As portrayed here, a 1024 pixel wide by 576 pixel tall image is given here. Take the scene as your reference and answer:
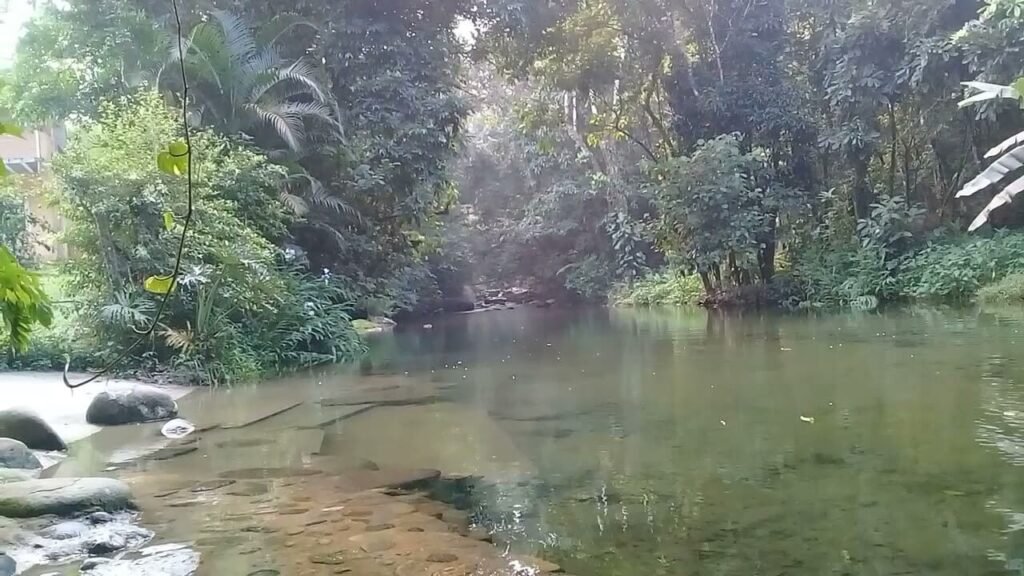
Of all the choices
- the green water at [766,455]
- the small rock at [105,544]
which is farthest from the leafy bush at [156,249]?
the small rock at [105,544]

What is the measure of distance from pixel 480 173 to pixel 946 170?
1587cm

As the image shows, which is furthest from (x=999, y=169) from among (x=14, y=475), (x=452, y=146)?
(x=452, y=146)

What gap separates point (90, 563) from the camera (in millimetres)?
3621

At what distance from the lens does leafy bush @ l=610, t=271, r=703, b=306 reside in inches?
838

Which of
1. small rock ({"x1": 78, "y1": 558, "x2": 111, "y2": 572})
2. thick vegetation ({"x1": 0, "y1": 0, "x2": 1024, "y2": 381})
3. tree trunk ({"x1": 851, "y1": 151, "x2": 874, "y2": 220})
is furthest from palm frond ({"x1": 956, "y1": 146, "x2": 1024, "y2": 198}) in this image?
tree trunk ({"x1": 851, "y1": 151, "x2": 874, "y2": 220})

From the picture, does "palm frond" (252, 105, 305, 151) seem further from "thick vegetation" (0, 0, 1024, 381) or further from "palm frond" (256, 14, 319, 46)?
"palm frond" (256, 14, 319, 46)

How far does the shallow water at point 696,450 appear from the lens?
354 cm

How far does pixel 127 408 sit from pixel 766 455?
201 inches

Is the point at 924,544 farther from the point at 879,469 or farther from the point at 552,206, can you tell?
the point at 552,206

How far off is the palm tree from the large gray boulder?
17.9 feet

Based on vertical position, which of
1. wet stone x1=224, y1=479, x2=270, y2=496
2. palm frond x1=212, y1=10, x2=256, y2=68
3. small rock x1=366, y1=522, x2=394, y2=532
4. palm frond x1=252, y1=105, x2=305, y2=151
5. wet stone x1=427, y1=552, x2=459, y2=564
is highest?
palm frond x1=212, y1=10, x2=256, y2=68

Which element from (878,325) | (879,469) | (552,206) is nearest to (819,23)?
(878,325)

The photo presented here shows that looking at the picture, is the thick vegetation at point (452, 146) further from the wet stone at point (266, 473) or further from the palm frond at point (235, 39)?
the wet stone at point (266, 473)

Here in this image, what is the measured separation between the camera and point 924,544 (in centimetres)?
338
